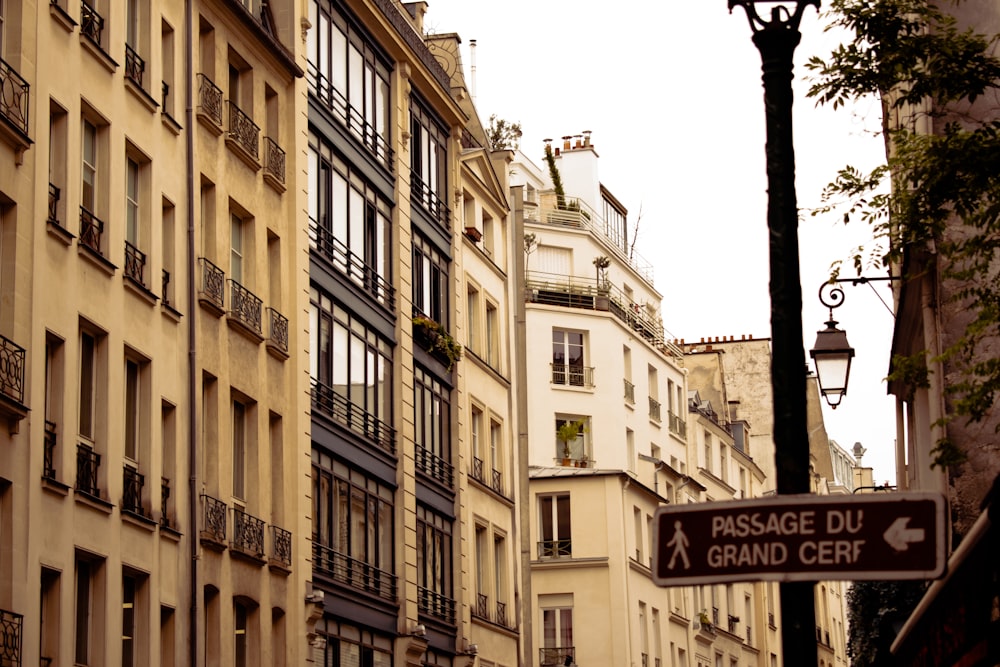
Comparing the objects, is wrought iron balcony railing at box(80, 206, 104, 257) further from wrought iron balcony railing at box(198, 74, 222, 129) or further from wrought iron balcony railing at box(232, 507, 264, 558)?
wrought iron balcony railing at box(232, 507, 264, 558)

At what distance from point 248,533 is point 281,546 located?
148cm

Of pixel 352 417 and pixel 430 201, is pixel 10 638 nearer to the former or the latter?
pixel 352 417

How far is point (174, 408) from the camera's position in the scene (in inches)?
1089

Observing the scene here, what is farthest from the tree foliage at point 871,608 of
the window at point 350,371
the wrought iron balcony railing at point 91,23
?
the wrought iron balcony railing at point 91,23

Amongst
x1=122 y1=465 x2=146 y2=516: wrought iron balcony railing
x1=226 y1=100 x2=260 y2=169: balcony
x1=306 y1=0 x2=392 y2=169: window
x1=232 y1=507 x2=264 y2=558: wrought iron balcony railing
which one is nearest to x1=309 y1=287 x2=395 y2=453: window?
x1=226 y1=100 x2=260 y2=169: balcony

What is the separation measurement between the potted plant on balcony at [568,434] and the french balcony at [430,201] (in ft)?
62.1

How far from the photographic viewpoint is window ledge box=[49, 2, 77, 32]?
2430 centimetres

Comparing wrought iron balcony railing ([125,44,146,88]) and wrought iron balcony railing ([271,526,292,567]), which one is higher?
wrought iron balcony railing ([125,44,146,88])

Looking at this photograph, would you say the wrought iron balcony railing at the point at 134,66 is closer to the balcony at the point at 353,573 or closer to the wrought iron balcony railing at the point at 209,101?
the wrought iron balcony railing at the point at 209,101

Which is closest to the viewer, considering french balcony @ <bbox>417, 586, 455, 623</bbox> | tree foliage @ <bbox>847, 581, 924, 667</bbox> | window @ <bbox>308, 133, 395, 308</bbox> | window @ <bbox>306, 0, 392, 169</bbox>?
tree foliage @ <bbox>847, 581, 924, 667</bbox>

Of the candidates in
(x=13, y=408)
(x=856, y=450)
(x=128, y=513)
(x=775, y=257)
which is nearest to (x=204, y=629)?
(x=128, y=513)

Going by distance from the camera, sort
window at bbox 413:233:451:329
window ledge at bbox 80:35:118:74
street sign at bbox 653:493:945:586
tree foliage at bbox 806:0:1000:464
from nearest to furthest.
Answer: street sign at bbox 653:493:945:586, tree foliage at bbox 806:0:1000:464, window ledge at bbox 80:35:118:74, window at bbox 413:233:451:329

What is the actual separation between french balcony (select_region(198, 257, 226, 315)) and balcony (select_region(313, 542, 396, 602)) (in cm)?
586

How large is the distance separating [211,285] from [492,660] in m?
17.5
